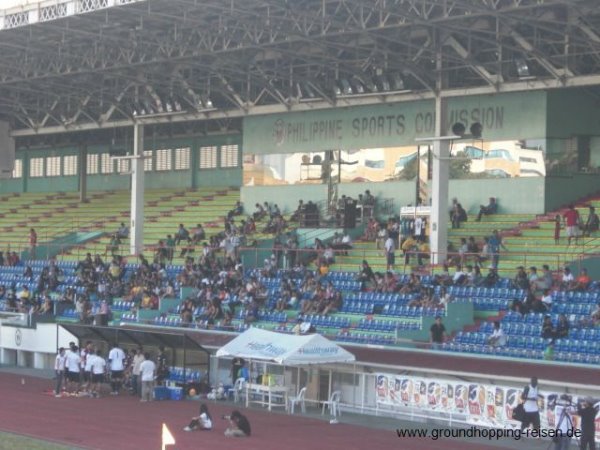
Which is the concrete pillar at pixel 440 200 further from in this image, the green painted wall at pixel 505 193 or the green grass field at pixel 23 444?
the green grass field at pixel 23 444

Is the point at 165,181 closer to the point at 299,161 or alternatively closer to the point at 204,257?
the point at 299,161

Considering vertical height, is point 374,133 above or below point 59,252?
above

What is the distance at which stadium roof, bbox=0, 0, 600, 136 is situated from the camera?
3484 cm

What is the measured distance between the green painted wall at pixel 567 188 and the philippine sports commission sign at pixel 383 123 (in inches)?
60.7

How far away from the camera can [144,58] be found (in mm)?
42719

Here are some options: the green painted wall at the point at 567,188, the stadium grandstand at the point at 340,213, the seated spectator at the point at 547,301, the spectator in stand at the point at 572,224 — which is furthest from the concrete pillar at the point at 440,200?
the seated spectator at the point at 547,301

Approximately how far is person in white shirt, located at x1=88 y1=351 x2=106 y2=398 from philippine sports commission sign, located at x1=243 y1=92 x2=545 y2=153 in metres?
14.6

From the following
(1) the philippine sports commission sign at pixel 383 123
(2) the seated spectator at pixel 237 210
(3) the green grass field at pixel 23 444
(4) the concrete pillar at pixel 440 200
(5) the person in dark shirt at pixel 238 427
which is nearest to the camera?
(3) the green grass field at pixel 23 444

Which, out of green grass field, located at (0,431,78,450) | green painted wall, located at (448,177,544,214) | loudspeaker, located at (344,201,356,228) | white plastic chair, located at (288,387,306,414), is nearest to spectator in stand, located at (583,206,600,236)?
green painted wall, located at (448,177,544,214)

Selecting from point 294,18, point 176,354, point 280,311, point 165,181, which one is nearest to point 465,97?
point 294,18

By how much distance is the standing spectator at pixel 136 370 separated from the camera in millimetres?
31219

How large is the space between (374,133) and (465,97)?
4.43 meters

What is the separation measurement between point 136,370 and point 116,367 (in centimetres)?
78

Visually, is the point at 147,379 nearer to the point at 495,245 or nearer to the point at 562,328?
the point at 562,328
